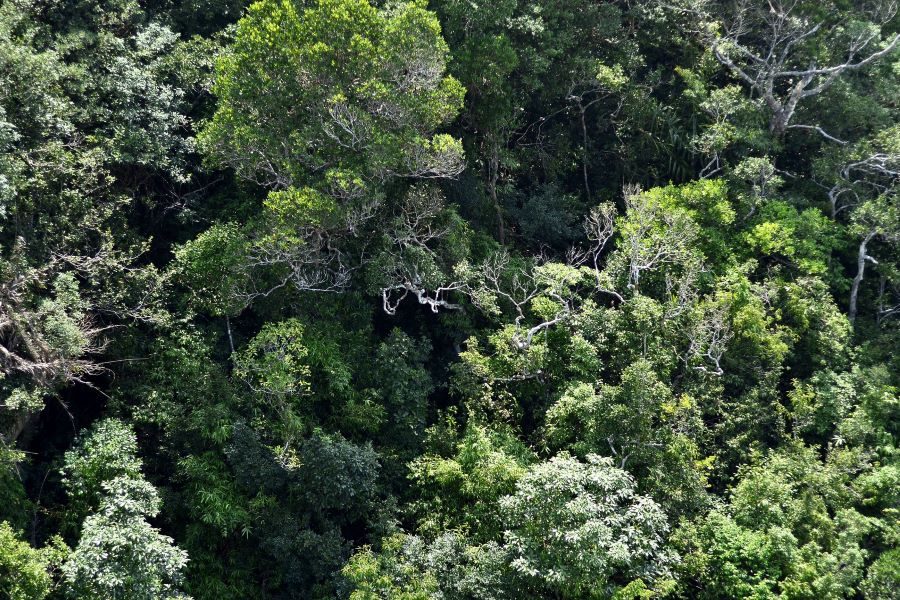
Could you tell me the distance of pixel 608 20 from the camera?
833 inches

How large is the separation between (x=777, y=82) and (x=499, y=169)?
798 centimetres

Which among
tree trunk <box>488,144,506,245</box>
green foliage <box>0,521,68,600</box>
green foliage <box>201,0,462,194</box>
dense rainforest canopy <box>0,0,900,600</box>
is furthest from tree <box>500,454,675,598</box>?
tree trunk <box>488,144,506,245</box>

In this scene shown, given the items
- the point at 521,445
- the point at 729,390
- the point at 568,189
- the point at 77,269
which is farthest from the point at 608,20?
the point at 77,269

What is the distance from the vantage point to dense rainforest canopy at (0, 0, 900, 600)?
14.9 m

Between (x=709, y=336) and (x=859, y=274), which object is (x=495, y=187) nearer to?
(x=709, y=336)

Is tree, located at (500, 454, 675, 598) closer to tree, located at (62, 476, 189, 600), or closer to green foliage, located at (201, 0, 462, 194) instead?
tree, located at (62, 476, 189, 600)

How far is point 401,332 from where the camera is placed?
18078 millimetres

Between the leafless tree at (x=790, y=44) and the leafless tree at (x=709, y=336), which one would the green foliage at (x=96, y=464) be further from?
the leafless tree at (x=790, y=44)

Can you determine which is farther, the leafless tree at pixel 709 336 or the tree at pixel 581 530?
the leafless tree at pixel 709 336

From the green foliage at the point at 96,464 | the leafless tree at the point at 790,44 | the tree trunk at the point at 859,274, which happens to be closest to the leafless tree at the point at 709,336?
the tree trunk at the point at 859,274

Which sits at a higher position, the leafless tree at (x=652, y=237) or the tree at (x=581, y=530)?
the leafless tree at (x=652, y=237)

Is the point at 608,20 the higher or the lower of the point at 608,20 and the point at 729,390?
the higher

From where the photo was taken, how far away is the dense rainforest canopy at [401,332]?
1492 cm

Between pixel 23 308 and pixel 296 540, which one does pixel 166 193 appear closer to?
pixel 23 308
